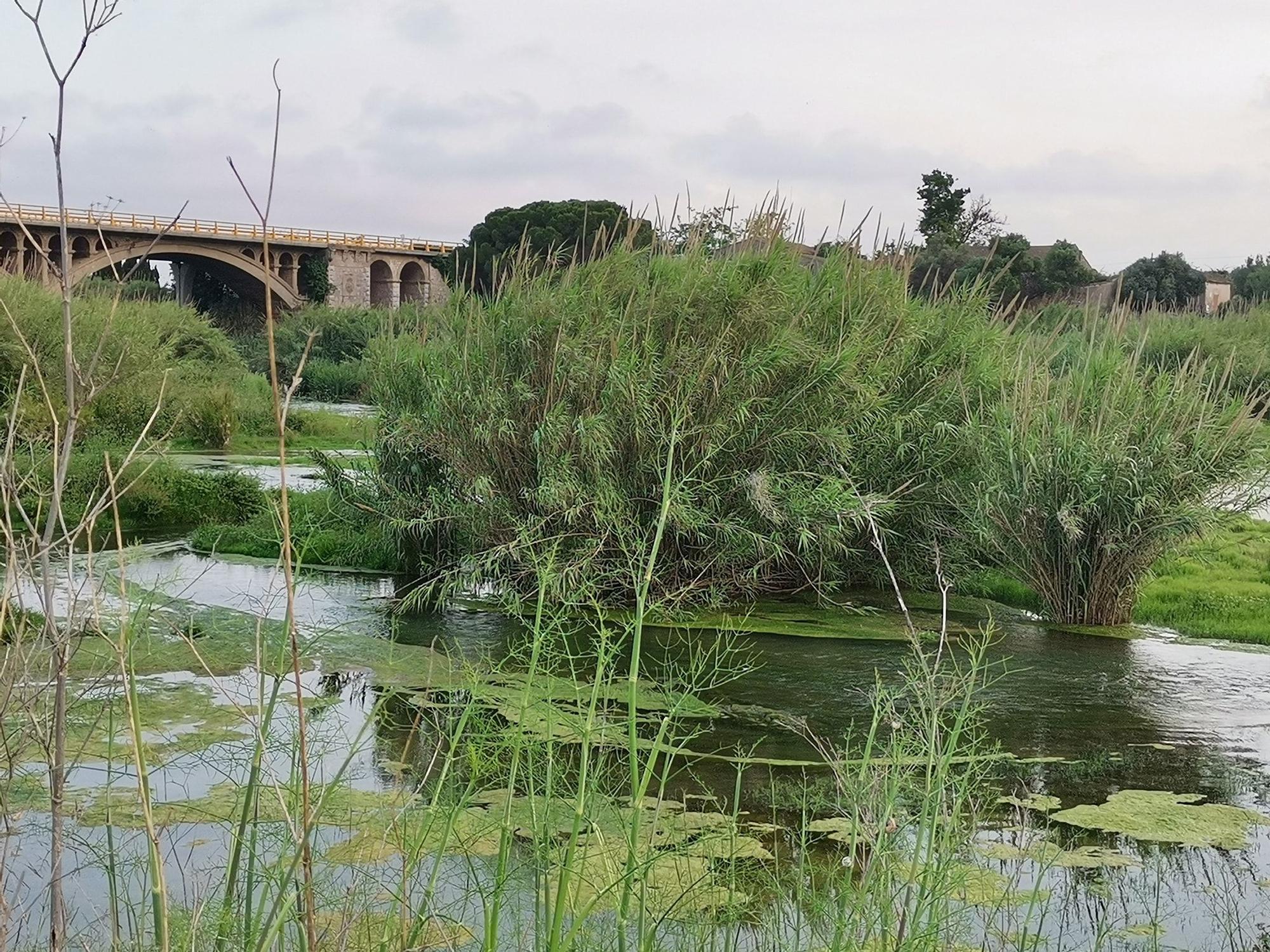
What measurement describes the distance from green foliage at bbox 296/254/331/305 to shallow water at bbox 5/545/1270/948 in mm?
50336

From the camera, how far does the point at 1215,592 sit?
11.3 metres

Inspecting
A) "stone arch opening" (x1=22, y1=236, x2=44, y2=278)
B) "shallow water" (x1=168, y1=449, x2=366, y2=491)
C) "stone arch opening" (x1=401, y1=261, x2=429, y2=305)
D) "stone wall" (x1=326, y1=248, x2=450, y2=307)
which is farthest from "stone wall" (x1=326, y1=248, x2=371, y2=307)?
"shallow water" (x1=168, y1=449, x2=366, y2=491)

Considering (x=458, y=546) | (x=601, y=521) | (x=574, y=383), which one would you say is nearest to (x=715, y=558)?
(x=601, y=521)

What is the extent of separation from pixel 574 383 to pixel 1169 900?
6.03 m

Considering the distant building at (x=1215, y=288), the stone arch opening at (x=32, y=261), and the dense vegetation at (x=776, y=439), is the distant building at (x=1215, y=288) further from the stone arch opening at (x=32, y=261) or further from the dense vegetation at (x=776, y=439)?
the dense vegetation at (x=776, y=439)

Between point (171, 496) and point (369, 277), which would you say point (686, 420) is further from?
point (369, 277)

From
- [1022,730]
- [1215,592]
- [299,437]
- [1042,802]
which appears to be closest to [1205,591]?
[1215,592]

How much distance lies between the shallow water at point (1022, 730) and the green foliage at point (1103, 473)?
0.52 meters

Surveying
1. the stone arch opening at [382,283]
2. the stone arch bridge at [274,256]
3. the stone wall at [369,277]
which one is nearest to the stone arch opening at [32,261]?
A: the stone arch bridge at [274,256]

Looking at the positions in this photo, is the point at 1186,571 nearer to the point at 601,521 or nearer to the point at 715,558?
the point at 715,558

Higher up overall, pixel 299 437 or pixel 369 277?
pixel 369 277

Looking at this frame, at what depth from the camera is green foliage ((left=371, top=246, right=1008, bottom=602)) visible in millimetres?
9758

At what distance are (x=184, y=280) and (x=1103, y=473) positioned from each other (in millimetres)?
54803

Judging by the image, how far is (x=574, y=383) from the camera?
9875 millimetres
